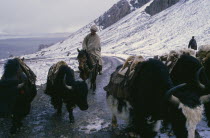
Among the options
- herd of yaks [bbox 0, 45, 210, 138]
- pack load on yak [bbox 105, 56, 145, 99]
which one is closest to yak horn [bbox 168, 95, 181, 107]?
herd of yaks [bbox 0, 45, 210, 138]

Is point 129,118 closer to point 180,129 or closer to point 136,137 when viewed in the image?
point 136,137

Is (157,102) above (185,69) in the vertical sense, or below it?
below

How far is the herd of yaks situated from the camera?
402cm

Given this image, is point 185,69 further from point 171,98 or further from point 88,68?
point 88,68

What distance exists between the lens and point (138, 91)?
4.75 metres

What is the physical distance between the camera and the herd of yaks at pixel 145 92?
4.02 metres

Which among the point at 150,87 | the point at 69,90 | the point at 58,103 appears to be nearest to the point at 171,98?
the point at 150,87

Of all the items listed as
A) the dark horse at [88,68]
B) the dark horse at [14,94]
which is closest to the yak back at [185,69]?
the dark horse at [14,94]

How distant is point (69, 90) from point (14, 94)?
4.18 feet

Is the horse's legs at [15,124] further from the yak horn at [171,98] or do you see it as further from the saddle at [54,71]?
the yak horn at [171,98]

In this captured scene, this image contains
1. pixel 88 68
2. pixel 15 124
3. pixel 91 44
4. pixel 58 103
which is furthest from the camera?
pixel 91 44

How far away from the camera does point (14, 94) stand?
5.41 meters

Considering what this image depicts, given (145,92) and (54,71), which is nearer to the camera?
(145,92)

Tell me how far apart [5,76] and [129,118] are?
2.50 meters
